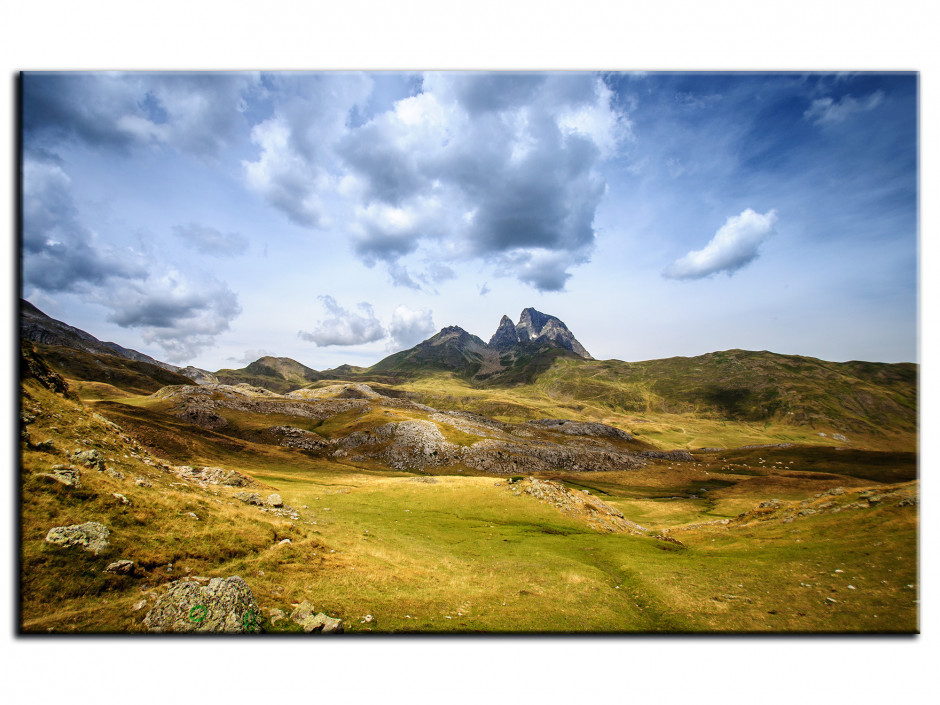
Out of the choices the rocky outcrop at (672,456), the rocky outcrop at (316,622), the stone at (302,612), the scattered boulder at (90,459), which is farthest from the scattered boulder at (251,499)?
the rocky outcrop at (672,456)

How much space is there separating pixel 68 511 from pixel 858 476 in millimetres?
115692

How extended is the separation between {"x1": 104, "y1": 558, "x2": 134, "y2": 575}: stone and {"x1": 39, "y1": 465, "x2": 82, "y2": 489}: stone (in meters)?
4.44

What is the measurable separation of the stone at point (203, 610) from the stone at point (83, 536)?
2.86 meters

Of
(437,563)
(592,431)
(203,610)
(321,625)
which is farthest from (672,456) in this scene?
(203,610)

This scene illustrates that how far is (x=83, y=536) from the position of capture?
449 inches

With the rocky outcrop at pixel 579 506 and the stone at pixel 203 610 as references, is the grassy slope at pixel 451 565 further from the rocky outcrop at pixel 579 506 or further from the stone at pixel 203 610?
the rocky outcrop at pixel 579 506

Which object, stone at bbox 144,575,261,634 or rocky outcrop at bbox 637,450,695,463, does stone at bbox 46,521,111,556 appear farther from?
rocky outcrop at bbox 637,450,695,463

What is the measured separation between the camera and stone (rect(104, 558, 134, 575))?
10.8m

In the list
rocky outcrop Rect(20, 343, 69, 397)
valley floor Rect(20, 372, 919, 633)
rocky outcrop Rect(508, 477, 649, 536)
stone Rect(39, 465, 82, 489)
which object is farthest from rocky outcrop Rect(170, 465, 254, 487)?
rocky outcrop Rect(508, 477, 649, 536)

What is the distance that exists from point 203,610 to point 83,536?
5251 mm

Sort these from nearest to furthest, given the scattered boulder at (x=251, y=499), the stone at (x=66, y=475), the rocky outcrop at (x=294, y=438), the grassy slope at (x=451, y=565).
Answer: the grassy slope at (x=451, y=565), the stone at (x=66, y=475), the scattered boulder at (x=251, y=499), the rocky outcrop at (x=294, y=438)

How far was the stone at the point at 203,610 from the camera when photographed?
32.7 feet

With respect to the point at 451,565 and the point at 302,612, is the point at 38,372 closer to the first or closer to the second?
the point at 302,612

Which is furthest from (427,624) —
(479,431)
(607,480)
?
(479,431)
